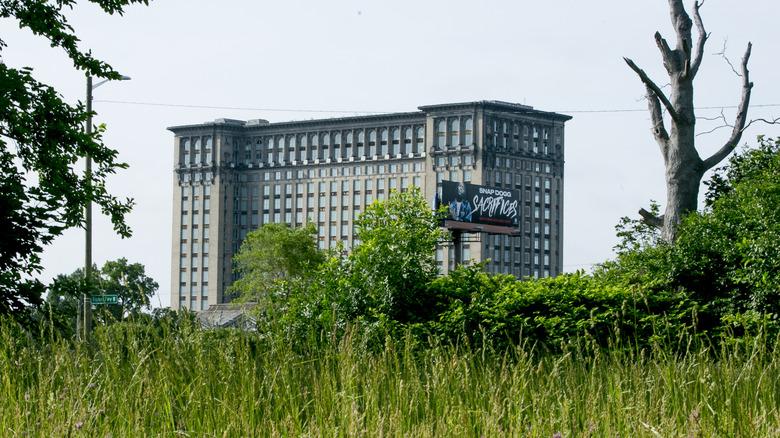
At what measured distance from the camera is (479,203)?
73.8 metres

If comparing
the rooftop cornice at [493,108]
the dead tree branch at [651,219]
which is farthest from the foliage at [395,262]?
the rooftop cornice at [493,108]

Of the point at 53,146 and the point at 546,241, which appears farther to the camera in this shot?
the point at 546,241

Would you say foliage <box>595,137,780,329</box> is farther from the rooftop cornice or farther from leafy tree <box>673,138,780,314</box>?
the rooftop cornice

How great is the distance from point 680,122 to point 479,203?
5442 centimetres

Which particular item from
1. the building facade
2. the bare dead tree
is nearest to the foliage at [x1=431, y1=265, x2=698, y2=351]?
the bare dead tree

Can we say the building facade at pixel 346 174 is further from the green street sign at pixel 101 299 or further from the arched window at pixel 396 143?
the green street sign at pixel 101 299

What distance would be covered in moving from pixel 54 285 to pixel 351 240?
452 feet

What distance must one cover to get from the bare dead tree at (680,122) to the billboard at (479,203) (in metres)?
46.0

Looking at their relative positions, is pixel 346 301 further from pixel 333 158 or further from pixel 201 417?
pixel 333 158

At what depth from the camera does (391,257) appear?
1524cm

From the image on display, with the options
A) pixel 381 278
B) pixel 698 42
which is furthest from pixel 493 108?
pixel 381 278

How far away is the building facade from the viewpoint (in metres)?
141

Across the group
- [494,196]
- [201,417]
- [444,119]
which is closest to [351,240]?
[444,119]

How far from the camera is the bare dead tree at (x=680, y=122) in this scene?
754 inches
